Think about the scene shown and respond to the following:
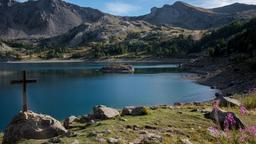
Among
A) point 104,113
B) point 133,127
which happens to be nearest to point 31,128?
point 133,127

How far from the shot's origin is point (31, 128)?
55.9ft

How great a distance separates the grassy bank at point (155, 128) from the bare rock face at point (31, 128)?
2.58 ft

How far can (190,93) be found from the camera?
90.6 metres

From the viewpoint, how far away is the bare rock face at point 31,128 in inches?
666

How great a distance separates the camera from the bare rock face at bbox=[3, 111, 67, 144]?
16.9m

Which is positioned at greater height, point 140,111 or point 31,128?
point 140,111

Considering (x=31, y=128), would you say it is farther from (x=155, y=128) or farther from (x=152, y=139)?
Answer: (x=152, y=139)

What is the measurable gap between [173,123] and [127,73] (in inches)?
5869

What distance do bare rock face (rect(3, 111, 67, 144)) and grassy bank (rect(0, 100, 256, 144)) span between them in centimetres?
78

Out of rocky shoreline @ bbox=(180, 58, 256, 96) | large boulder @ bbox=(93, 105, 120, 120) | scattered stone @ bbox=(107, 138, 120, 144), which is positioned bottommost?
rocky shoreline @ bbox=(180, 58, 256, 96)

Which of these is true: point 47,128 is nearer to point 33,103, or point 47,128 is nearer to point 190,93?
point 33,103

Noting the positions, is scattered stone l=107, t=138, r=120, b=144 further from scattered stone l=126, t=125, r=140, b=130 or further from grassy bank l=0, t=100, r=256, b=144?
scattered stone l=126, t=125, r=140, b=130

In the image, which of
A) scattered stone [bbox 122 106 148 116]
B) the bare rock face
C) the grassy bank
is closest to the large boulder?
scattered stone [bbox 122 106 148 116]

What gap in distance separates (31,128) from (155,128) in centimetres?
450
